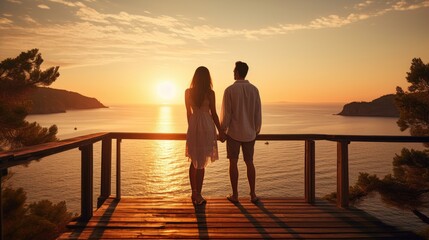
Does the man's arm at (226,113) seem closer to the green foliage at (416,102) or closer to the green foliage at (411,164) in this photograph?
the green foliage at (411,164)

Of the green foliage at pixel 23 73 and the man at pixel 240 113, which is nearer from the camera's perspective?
the man at pixel 240 113

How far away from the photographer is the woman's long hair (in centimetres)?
440

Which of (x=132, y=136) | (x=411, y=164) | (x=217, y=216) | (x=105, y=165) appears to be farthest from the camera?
(x=411, y=164)

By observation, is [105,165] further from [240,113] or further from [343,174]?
[343,174]

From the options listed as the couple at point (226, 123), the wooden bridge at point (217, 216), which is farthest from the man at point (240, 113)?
the wooden bridge at point (217, 216)

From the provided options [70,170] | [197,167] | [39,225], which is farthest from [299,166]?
[197,167]

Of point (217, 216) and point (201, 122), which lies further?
point (201, 122)

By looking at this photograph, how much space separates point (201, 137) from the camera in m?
4.59

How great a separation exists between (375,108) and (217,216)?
180426 mm

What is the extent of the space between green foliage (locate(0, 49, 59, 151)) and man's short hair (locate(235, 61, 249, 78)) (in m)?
10.6

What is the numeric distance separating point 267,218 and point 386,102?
182 meters

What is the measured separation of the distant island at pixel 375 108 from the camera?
158 meters

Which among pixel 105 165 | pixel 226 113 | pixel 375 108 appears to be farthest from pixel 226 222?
pixel 375 108

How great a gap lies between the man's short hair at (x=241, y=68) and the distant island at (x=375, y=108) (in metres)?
171
